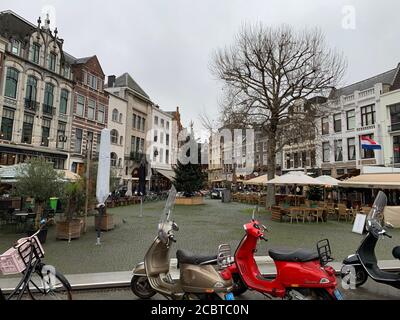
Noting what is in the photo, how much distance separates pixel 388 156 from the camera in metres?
27.5

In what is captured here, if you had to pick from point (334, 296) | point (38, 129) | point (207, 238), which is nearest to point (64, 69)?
point (38, 129)

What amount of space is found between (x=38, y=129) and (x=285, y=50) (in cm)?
2043

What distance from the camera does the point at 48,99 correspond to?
25609 millimetres

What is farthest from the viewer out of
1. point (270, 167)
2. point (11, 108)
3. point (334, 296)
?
point (11, 108)

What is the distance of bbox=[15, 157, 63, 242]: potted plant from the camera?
9.71 meters

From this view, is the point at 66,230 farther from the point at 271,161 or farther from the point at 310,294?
the point at 271,161

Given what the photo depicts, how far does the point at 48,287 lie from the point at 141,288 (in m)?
1.43

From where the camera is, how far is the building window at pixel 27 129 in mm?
22961

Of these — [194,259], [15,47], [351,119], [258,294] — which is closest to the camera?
[194,259]

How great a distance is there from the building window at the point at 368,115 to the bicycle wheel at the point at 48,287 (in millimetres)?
32662

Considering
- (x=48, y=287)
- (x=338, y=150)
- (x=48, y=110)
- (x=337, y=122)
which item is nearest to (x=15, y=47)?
(x=48, y=110)

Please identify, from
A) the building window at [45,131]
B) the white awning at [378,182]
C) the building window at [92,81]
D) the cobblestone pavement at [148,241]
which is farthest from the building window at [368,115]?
the building window at [45,131]

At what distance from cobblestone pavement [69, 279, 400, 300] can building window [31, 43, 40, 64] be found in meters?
25.0

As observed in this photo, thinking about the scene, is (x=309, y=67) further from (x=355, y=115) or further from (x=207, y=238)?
(x=355, y=115)
